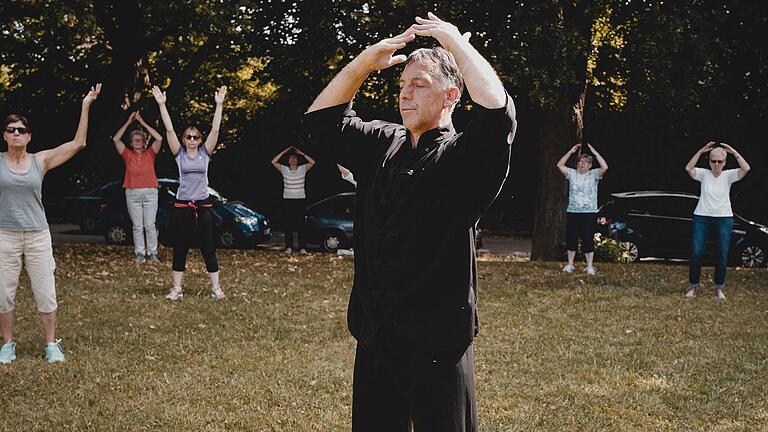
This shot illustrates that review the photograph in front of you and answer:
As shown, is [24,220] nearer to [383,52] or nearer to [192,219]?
[192,219]

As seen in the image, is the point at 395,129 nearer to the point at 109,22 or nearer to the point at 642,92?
the point at 642,92

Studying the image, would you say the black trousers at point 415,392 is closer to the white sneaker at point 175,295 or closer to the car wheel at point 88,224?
the white sneaker at point 175,295

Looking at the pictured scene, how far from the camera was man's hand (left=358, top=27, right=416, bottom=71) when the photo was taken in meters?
3.02

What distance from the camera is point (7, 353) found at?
6.97 meters

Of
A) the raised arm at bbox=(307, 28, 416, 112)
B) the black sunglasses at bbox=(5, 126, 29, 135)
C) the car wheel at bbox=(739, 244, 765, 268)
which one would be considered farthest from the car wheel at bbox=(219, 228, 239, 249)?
the raised arm at bbox=(307, 28, 416, 112)

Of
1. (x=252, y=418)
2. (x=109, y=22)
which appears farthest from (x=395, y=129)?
(x=109, y=22)

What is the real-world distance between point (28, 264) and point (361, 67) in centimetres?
489

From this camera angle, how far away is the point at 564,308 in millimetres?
9805

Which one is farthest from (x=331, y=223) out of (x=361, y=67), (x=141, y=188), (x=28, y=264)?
(x=361, y=67)

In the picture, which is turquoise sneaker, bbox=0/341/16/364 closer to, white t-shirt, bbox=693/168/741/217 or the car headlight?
white t-shirt, bbox=693/168/741/217

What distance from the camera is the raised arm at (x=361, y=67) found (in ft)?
10.0

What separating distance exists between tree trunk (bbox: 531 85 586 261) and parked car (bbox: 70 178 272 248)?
689cm

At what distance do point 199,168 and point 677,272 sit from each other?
8.46 meters

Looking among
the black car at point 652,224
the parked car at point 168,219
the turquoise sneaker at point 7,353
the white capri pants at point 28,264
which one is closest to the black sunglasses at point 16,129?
the white capri pants at point 28,264
